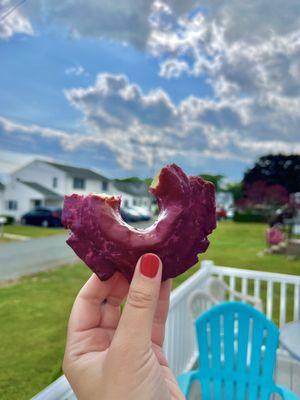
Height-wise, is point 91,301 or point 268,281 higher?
point 91,301

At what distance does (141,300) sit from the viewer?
33 centimetres

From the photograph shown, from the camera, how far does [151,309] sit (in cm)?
34

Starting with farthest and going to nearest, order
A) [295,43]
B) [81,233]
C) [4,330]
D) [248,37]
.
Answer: [295,43] → [248,37] → [4,330] → [81,233]

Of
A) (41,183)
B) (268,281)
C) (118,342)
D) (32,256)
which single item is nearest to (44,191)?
(41,183)

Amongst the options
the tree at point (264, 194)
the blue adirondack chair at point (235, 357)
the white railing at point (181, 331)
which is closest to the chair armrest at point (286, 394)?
the blue adirondack chair at point (235, 357)

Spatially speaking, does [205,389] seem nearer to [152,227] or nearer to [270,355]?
[270,355]

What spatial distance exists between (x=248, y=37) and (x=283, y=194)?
3.21 m

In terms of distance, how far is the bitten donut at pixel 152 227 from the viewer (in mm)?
322

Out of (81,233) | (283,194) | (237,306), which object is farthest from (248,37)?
(283,194)

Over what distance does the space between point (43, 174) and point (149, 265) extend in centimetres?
135

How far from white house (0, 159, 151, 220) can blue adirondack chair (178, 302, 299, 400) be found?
0.52 m

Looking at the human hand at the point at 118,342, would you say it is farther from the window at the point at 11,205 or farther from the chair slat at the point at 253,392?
the window at the point at 11,205

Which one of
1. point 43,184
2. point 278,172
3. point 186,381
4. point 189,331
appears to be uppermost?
point 278,172

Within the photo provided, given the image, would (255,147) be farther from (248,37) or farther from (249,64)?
(249,64)
